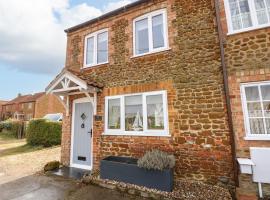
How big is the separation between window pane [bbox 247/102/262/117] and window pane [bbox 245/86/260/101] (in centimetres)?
18

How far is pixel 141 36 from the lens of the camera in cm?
732

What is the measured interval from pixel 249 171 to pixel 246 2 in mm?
5172

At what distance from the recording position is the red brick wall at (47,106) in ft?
115

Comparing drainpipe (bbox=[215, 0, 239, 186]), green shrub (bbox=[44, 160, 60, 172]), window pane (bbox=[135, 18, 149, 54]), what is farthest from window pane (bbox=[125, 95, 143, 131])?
green shrub (bbox=[44, 160, 60, 172])

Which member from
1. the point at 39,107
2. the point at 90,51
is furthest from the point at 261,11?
the point at 39,107

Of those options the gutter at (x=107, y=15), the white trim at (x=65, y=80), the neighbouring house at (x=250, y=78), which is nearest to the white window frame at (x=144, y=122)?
the white trim at (x=65, y=80)

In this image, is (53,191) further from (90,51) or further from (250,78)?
(250,78)

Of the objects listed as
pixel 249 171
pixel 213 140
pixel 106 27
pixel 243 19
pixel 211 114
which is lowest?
pixel 249 171

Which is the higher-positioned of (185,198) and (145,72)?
(145,72)

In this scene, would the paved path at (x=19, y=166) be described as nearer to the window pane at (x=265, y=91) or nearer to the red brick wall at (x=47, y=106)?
the window pane at (x=265, y=91)

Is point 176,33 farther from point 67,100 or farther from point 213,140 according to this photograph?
point 67,100

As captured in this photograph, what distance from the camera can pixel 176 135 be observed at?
587 cm

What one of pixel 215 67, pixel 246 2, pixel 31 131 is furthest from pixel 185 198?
pixel 31 131

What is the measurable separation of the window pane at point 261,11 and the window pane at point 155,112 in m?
3.94
